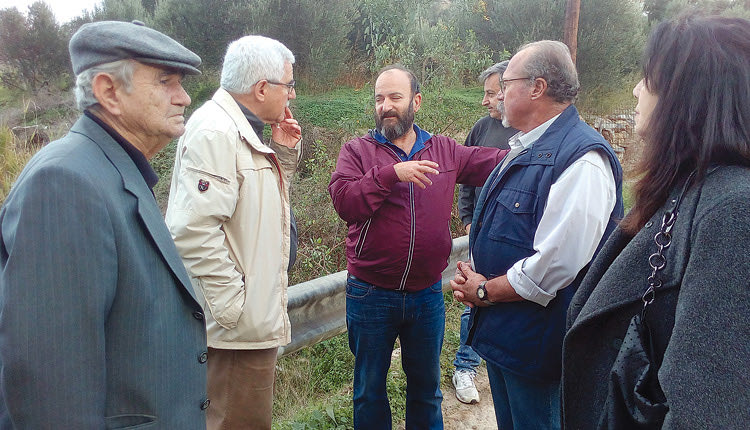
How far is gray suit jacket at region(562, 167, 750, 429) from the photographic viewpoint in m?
1.19

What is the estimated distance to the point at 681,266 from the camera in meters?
1.33

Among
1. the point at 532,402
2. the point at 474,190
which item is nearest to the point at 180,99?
the point at 532,402

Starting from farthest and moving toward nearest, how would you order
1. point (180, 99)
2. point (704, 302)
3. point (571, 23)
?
point (571, 23), point (180, 99), point (704, 302)

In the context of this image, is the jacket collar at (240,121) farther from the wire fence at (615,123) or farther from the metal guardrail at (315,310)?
the wire fence at (615,123)

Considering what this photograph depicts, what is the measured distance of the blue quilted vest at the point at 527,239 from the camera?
2.26 metres

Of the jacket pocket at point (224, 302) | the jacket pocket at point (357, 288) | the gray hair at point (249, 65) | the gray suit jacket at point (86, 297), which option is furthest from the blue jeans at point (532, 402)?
the gray hair at point (249, 65)

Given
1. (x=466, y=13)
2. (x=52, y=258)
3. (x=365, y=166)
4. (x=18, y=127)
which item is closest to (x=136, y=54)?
(x=52, y=258)

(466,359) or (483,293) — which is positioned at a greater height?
Answer: (483,293)

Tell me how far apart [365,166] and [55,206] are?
1.93 m

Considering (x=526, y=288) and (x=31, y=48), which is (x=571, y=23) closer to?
(x=526, y=288)

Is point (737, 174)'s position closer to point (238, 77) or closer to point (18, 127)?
point (238, 77)

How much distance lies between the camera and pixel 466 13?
15477mm

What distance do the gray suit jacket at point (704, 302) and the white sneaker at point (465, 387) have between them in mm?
2598

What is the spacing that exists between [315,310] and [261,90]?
1.60 metres
